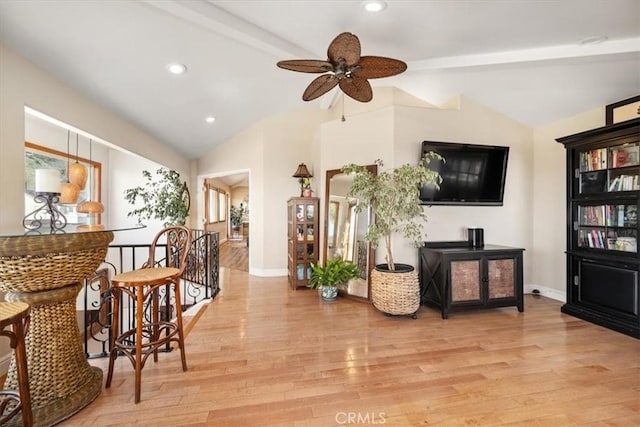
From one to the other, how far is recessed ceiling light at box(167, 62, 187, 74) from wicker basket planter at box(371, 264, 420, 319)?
327 cm

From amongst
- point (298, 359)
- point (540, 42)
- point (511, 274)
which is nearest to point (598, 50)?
point (540, 42)

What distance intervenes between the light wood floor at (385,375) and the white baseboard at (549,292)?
71 centimetres

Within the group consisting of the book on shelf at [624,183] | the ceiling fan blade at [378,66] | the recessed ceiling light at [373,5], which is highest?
the recessed ceiling light at [373,5]

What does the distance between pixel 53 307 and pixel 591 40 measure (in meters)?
4.70

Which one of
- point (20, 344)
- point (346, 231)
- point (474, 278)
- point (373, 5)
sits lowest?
point (474, 278)

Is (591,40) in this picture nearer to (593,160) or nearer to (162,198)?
(593,160)

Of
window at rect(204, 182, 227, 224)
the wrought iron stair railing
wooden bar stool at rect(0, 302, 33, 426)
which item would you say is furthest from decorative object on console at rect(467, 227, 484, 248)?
window at rect(204, 182, 227, 224)

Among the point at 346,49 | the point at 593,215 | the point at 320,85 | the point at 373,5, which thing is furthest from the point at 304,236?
the point at 593,215

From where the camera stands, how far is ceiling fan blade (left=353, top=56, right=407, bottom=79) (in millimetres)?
2321

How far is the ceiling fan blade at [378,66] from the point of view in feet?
7.62

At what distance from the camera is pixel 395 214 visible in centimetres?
358

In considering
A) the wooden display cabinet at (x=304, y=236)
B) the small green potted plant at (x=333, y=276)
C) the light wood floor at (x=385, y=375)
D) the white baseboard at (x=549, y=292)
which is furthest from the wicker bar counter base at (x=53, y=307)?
the white baseboard at (x=549, y=292)

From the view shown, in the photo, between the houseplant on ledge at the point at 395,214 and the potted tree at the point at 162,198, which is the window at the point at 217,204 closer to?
the potted tree at the point at 162,198

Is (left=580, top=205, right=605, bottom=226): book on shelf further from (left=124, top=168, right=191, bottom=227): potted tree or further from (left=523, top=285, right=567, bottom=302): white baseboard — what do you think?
(left=124, top=168, right=191, bottom=227): potted tree
